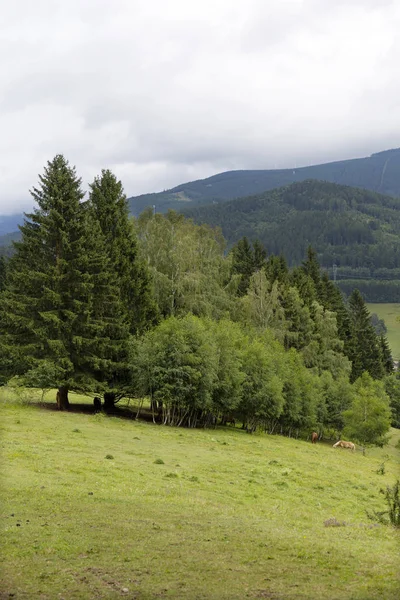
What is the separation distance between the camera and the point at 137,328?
53.4 meters

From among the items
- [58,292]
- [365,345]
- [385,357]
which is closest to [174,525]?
[58,292]

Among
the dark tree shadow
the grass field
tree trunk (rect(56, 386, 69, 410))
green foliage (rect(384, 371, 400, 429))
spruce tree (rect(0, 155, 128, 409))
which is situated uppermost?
spruce tree (rect(0, 155, 128, 409))

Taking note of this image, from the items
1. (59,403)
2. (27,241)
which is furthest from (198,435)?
(27,241)

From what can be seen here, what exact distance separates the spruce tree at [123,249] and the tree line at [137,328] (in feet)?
0.36

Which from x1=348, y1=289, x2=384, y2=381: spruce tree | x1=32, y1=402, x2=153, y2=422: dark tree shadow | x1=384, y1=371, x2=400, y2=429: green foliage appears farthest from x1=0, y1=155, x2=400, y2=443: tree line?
x1=348, y1=289, x2=384, y2=381: spruce tree

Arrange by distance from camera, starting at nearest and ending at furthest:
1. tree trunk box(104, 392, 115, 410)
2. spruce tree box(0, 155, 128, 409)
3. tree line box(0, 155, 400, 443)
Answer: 1. spruce tree box(0, 155, 128, 409)
2. tree line box(0, 155, 400, 443)
3. tree trunk box(104, 392, 115, 410)

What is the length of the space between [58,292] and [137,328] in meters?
10.1

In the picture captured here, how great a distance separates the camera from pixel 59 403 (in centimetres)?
4725

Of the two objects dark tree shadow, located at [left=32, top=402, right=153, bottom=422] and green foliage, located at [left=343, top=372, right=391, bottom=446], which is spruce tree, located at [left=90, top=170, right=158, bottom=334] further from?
green foliage, located at [left=343, top=372, right=391, bottom=446]

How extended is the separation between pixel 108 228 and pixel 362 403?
3933 cm

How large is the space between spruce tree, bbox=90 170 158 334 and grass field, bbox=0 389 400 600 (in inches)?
752

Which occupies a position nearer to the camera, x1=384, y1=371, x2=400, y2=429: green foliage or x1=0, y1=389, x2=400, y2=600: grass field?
x1=0, y1=389, x2=400, y2=600: grass field

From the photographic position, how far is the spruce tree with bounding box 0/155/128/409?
44.9m

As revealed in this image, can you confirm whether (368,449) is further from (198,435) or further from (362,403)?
(198,435)
